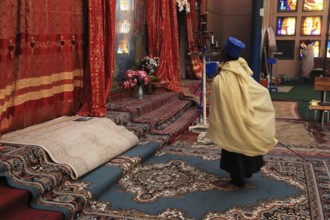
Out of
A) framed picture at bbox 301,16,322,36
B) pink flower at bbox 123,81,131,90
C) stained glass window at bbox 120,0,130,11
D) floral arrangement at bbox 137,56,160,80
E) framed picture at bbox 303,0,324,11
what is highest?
framed picture at bbox 303,0,324,11

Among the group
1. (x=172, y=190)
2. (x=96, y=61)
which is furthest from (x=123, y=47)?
(x=172, y=190)

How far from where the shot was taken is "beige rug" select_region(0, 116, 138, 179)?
3508 mm

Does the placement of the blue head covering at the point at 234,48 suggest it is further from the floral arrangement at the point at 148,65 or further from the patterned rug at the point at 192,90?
the patterned rug at the point at 192,90

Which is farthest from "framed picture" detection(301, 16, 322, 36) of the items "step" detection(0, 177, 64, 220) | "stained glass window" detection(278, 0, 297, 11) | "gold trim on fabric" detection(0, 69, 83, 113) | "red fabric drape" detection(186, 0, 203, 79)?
"step" detection(0, 177, 64, 220)

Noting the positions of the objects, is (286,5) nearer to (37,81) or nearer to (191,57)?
(191,57)

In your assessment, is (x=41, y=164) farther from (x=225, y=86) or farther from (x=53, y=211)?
(x=225, y=86)

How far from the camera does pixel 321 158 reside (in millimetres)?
4625

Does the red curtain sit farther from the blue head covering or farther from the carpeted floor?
the blue head covering

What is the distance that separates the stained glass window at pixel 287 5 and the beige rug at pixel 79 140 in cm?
1129

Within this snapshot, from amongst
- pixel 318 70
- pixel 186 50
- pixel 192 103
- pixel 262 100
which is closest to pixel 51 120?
pixel 262 100

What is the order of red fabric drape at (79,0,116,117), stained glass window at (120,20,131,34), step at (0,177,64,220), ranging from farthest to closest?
stained glass window at (120,20,131,34), red fabric drape at (79,0,116,117), step at (0,177,64,220)

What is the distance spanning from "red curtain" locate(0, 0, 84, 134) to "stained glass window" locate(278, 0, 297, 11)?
35.8ft

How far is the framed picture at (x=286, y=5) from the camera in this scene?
13.9 meters

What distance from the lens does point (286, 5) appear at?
46.0 ft
